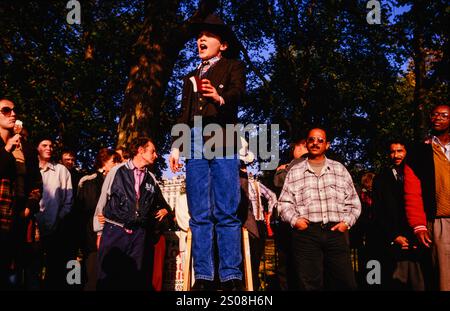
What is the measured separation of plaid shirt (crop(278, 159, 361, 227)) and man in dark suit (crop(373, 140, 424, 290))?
1114 mm

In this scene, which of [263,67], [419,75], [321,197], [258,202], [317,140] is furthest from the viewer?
[263,67]

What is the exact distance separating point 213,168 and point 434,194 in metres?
2.57

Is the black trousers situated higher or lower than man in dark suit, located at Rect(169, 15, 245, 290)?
lower

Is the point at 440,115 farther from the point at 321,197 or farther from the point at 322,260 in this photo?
the point at 322,260

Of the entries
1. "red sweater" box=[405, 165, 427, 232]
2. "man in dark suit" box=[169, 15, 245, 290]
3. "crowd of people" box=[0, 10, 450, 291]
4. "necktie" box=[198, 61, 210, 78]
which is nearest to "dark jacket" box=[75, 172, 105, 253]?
"crowd of people" box=[0, 10, 450, 291]

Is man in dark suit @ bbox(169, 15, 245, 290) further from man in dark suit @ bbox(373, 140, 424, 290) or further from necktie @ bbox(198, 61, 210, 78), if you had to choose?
man in dark suit @ bbox(373, 140, 424, 290)

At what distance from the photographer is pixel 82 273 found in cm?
744

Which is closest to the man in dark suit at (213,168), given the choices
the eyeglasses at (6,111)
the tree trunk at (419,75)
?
the eyeglasses at (6,111)

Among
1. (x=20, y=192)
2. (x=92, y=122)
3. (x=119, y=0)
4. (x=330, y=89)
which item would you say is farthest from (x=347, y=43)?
(x=20, y=192)

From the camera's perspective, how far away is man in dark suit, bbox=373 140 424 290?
5.60m

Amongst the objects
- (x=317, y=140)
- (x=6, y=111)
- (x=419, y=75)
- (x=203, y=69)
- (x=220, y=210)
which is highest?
(x=419, y=75)

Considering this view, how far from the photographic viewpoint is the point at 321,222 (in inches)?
193

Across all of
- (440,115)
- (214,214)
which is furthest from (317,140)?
(214,214)

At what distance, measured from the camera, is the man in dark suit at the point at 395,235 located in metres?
5.60
